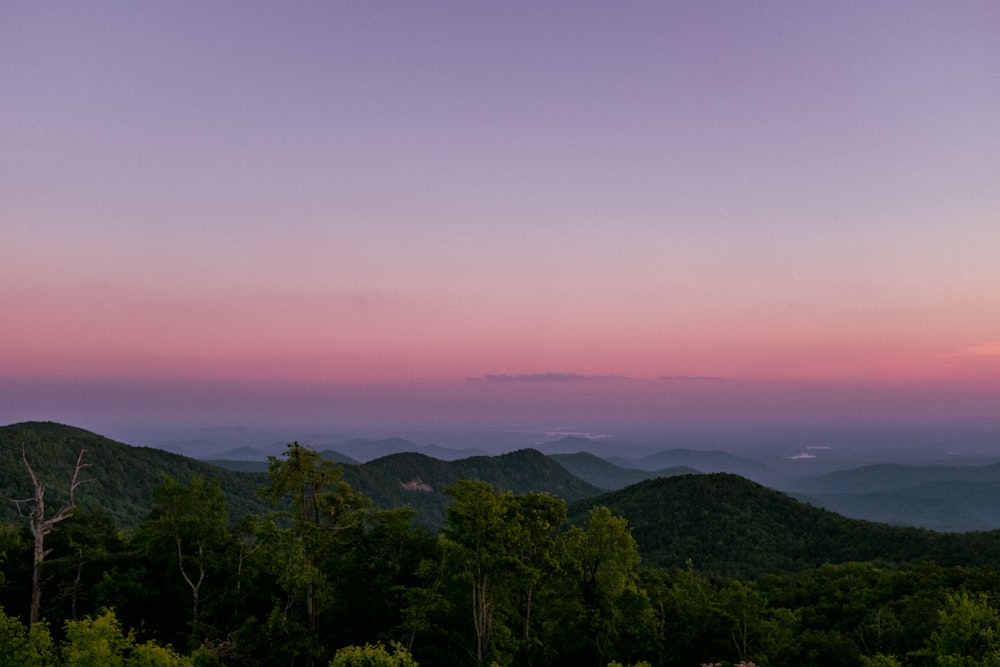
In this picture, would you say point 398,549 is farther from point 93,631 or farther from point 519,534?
point 93,631

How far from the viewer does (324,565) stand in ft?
125

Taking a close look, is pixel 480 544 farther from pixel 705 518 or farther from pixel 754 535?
pixel 705 518

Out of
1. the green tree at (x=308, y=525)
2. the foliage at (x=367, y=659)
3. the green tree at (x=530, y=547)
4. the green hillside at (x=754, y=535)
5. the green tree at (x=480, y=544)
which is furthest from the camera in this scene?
the green hillside at (x=754, y=535)

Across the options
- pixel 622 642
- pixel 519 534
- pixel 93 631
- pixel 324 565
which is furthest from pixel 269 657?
pixel 622 642

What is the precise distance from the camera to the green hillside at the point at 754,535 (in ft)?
359

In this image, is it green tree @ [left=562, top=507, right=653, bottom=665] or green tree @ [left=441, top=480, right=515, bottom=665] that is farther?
green tree @ [left=562, top=507, right=653, bottom=665]

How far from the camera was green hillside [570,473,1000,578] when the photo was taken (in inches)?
4313

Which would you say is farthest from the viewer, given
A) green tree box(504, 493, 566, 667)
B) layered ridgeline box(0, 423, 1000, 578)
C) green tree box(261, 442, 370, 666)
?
layered ridgeline box(0, 423, 1000, 578)

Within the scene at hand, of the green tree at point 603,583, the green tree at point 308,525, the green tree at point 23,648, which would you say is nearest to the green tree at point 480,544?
the green tree at point 603,583

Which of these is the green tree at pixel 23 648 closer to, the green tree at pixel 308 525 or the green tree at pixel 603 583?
the green tree at pixel 308 525

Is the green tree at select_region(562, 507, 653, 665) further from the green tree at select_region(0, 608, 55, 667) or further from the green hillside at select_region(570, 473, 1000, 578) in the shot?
the green hillside at select_region(570, 473, 1000, 578)

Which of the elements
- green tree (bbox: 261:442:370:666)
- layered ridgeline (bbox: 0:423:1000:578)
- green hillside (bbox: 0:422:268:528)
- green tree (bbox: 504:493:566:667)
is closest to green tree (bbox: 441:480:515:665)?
green tree (bbox: 504:493:566:667)

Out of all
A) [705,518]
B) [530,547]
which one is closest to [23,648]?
[530,547]

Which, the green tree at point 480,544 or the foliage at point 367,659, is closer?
the foliage at point 367,659
